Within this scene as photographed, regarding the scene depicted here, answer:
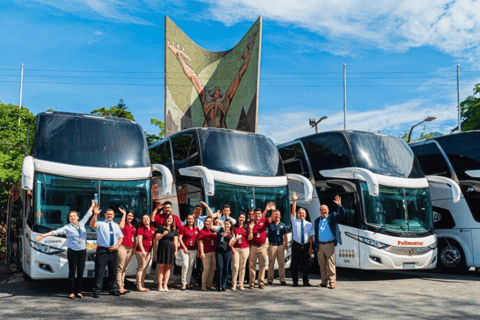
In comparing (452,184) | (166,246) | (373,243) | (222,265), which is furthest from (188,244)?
(452,184)

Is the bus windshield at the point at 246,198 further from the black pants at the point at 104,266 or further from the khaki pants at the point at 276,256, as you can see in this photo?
the black pants at the point at 104,266

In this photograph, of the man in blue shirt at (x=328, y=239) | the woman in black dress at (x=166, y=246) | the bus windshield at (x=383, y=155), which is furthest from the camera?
the bus windshield at (x=383, y=155)

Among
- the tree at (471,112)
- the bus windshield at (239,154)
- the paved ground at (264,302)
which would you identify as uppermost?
the tree at (471,112)

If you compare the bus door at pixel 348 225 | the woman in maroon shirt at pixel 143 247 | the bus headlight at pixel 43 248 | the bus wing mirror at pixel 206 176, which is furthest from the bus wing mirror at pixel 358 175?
the bus headlight at pixel 43 248

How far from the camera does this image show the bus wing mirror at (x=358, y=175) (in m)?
12.7

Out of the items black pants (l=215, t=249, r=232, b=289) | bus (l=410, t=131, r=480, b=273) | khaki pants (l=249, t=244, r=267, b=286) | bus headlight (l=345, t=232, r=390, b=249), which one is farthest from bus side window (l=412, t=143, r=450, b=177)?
black pants (l=215, t=249, r=232, b=289)

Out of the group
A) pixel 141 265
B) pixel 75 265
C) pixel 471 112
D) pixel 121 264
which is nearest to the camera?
pixel 75 265

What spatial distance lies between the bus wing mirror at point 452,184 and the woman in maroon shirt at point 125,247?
854 cm

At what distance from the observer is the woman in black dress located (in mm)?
10844

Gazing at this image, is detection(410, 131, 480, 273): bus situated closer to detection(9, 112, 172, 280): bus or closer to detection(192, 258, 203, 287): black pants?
detection(192, 258, 203, 287): black pants

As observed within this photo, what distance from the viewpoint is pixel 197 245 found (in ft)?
37.1

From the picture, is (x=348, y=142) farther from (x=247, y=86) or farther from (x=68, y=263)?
(x=247, y=86)

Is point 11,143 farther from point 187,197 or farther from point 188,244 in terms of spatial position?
point 188,244

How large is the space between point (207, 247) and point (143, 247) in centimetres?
137
